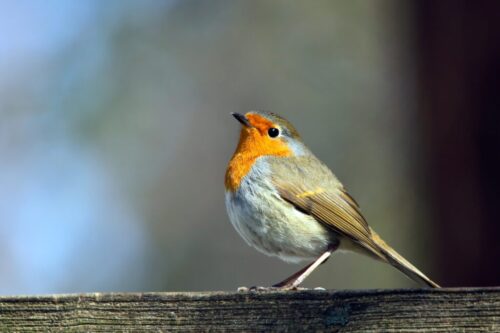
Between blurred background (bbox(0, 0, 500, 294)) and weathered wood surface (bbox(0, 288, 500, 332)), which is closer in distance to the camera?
weathered wood surface (bbox(0, 288, 500, 332))

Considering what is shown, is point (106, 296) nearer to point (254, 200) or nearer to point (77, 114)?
point (254, 200)

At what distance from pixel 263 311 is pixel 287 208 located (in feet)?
6.29

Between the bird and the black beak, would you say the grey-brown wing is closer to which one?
the bird

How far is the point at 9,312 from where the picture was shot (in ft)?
10.4

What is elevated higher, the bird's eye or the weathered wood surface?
the bird's eye

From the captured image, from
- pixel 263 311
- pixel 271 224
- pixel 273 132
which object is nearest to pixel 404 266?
pixel 271 224

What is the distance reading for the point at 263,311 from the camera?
10.1 ft

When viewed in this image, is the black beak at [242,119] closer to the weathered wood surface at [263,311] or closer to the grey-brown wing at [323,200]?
the grey-brown wing at [323,200]

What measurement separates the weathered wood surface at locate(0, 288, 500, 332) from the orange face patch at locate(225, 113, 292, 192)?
2.00 meters

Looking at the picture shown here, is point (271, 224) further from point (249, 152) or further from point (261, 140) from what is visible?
point (261, 140)

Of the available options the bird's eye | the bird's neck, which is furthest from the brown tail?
the bird's eye

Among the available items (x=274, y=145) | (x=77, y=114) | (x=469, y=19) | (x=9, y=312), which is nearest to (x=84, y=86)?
(x=77, y=114)

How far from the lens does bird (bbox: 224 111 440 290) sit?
15.8 feet

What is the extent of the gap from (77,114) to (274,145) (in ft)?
17.6
